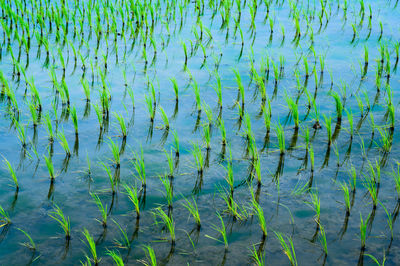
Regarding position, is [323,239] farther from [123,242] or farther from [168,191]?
[123,242]

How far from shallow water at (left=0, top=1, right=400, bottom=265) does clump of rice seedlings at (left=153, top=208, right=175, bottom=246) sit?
0.13 ft

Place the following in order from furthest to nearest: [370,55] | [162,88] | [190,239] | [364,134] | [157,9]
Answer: [157,9] < [370,55] < [162,88] < [364,134] < [190,239]

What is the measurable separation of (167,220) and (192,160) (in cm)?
90

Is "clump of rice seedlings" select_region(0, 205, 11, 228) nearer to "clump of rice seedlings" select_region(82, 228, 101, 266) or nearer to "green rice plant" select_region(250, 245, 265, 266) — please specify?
"clump of rice seedlings" select_region(82, 228, 101, 266)

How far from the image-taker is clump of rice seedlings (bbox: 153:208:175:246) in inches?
101

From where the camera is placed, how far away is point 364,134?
3793 mm

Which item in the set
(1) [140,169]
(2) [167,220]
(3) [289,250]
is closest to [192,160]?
(1) [140,169]

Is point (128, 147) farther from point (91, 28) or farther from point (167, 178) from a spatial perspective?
point (91, 28)

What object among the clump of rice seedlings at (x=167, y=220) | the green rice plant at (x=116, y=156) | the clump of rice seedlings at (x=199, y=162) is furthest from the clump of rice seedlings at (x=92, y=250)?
the clump of rice seedlings at (x=199, y=162)

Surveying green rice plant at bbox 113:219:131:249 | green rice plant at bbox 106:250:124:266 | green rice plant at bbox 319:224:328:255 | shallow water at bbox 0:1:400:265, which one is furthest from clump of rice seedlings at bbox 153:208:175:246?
green rice plant at bbox 319:224:328:255

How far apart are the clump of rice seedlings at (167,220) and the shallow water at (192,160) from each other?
0.13ft

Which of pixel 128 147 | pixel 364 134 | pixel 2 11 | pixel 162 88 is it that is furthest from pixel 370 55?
pixel 2 11

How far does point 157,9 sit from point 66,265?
5.67 metres

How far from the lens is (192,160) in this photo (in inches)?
136
